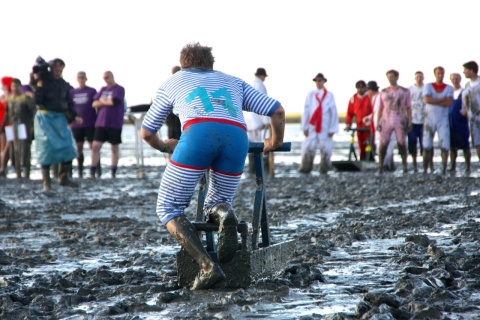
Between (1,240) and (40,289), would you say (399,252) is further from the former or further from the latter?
(1,240)

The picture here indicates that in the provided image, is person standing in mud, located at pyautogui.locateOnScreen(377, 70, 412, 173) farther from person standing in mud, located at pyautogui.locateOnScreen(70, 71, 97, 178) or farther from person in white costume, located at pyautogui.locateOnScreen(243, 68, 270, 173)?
person standing in mud, located at pyautogui.locateOnScreen(70, 71, 97, 178)

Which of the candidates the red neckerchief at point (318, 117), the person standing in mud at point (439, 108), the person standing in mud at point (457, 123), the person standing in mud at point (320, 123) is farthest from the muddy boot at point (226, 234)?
the red neckerchief at point (318, 117)

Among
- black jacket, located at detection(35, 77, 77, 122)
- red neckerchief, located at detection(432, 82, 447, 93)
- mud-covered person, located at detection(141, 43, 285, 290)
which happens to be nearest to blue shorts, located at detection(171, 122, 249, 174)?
mud-covered person, located at detection(141, 43, 285, 290)

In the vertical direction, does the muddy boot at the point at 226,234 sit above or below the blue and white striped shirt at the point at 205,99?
below

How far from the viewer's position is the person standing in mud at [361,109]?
70.9 ft

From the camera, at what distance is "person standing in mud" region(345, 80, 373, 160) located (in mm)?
21625

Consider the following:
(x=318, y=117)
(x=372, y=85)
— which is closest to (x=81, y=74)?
(x=318, y=117)

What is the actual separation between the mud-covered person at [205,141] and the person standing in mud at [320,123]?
1482 centimetres

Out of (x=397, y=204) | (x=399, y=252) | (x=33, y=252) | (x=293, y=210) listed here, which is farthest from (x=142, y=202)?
(x=399, y=252)

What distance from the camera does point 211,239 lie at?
577cm

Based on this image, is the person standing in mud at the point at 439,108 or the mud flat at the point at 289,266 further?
the person standing in mud at the point at 439,108

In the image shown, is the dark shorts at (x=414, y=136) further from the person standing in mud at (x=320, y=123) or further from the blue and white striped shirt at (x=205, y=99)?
the blue and white striped shirt at (x=205, y=99)

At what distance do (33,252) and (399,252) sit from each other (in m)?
3.06

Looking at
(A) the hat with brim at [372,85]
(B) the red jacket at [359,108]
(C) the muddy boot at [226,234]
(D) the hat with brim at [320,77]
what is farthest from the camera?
(B) the red jacket at [359,108]
